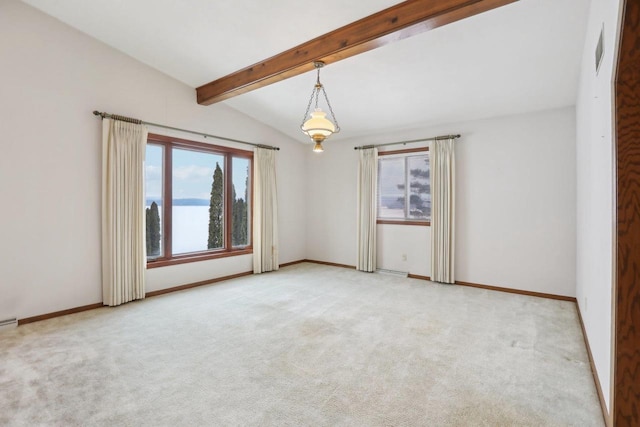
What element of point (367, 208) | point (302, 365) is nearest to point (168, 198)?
point (302, 365)

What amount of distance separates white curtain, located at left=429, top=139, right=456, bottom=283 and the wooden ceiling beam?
264 cm

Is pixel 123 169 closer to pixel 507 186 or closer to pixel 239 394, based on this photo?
pixel 239 394

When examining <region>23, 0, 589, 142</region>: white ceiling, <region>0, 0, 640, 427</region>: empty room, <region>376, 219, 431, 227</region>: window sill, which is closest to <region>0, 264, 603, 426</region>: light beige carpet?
<region>0, 0, 640, 427</region>: empty room

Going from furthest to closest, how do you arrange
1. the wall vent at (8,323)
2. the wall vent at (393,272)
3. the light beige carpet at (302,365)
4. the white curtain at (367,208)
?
the white curtain at (367,208)
the wall vent at (393,272)
the wall vent at (8,323)
the light beige carpet at (302,365)

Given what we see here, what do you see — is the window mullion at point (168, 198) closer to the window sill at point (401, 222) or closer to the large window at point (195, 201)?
the large window at point (195, 201)

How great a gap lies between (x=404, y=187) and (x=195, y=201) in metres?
3.73

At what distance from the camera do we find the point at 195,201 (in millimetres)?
5199

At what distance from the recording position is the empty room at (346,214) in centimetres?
204

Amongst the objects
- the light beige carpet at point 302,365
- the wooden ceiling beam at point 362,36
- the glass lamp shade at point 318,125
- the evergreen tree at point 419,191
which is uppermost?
the wooden ceiling beam at point 362,36

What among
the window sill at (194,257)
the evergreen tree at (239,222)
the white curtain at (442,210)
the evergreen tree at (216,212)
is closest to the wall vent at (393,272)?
the white curtain at (442,210)

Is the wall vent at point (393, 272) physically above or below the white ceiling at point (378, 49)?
below

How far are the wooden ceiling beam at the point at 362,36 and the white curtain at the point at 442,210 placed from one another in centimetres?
264

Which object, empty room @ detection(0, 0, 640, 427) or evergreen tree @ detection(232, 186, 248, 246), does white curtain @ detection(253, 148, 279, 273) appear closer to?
empty room @ detection(0, 0, 640, 427)

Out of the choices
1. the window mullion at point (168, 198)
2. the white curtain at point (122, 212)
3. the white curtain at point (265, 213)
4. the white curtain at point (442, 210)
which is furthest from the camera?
the white curtain at point (265, 213)
